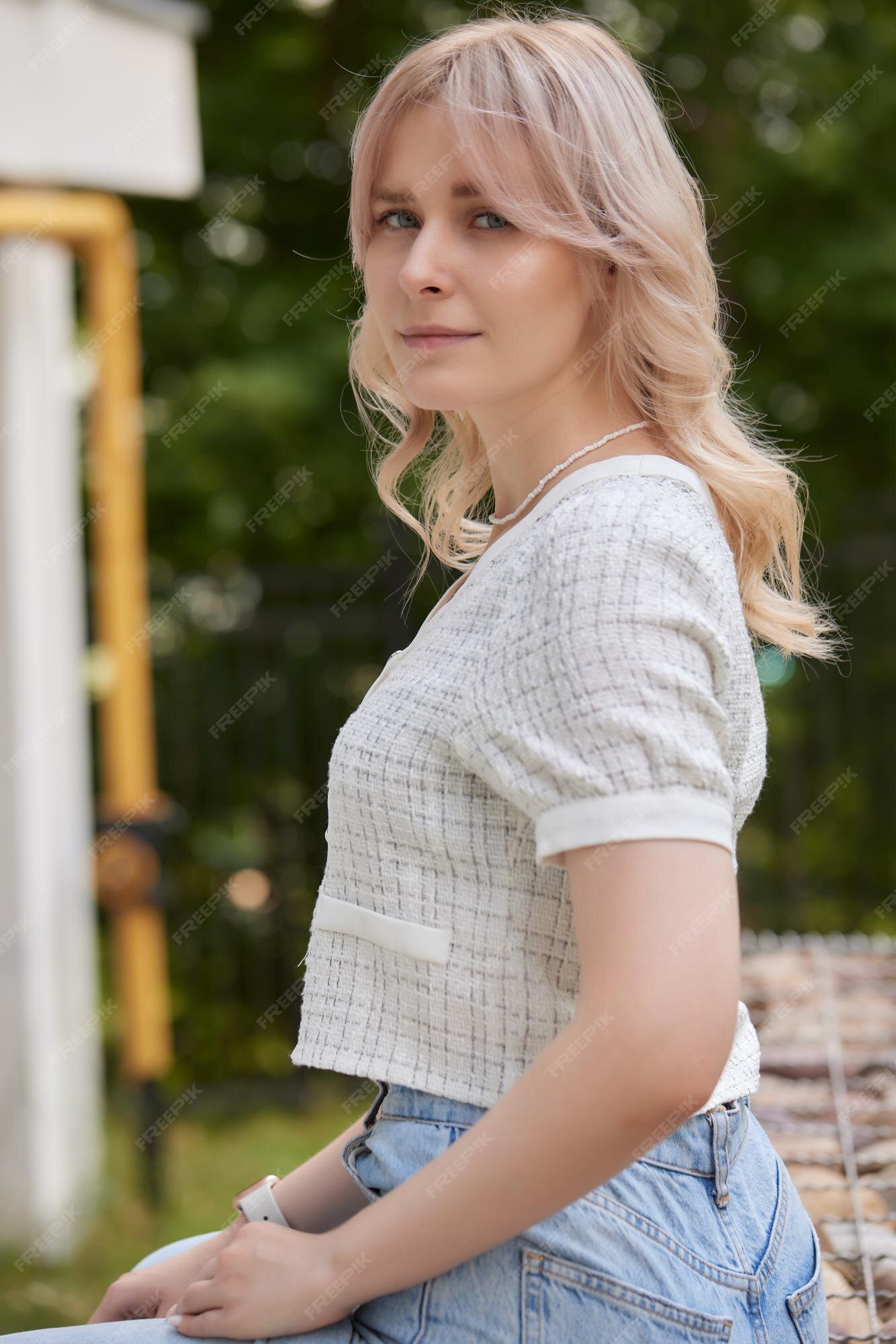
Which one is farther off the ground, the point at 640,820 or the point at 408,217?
the point at 408,217

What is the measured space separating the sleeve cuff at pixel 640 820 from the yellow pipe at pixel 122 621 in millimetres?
3542

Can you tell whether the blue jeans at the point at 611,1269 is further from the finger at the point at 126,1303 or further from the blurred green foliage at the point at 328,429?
the blurred green foliage at the point at 328,429

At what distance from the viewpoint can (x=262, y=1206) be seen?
1.34 metres

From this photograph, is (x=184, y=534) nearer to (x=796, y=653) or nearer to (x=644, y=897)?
(x=796, y=653)

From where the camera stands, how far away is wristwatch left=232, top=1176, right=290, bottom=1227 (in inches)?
51.9

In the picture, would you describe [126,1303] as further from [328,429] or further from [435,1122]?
[328,429]

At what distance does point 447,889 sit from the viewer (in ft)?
3.57

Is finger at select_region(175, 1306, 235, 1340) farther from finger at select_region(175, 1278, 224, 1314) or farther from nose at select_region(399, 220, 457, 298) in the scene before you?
nose at select_region(399, 220, 457, 298)

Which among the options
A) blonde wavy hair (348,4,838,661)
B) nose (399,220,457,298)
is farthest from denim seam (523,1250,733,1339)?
nose (399,220,457,298)

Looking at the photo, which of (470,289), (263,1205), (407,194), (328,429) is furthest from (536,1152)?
(328,429)

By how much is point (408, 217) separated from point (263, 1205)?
3.07ft

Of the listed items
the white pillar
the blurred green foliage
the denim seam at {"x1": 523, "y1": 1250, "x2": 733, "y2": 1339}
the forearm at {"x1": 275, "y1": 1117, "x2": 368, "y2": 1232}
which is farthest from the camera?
the blurred green foliage

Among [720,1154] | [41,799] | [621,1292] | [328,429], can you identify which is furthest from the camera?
[328,429]

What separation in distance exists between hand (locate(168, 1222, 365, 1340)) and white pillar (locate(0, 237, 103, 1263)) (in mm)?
3412
